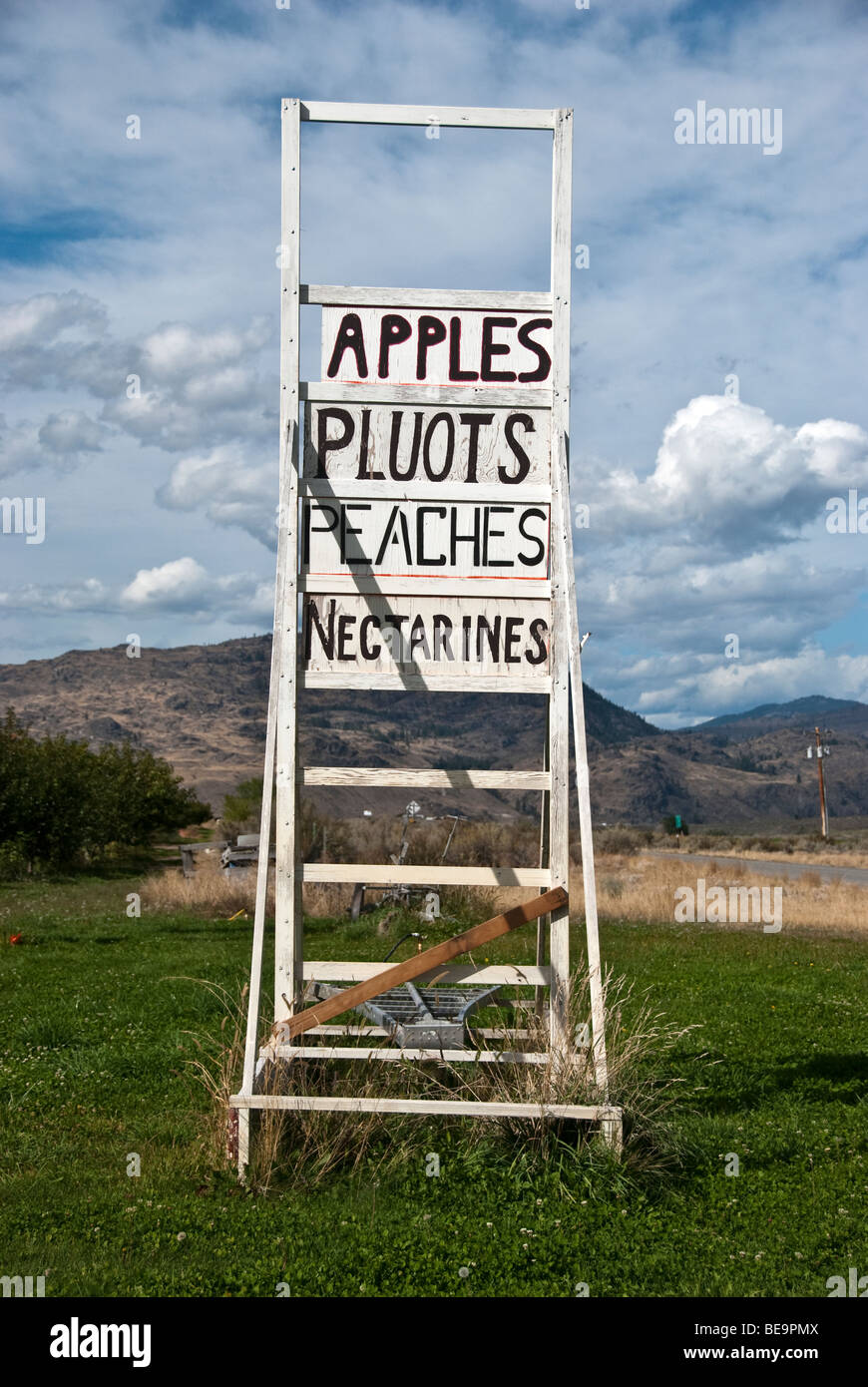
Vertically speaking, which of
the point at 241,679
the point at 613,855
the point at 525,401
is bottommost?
the point at 613,855

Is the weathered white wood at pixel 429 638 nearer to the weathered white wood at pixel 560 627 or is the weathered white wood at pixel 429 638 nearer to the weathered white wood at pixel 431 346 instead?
the weathered white wood at pixel 560 627

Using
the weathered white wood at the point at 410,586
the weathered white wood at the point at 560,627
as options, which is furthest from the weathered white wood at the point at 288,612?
the weathered white wood at the point at 560,627

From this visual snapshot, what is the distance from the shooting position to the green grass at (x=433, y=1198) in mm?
4246

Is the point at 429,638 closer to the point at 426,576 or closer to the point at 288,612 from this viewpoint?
the point at 426,576

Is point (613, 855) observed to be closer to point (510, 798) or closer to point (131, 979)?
point (131, 979)

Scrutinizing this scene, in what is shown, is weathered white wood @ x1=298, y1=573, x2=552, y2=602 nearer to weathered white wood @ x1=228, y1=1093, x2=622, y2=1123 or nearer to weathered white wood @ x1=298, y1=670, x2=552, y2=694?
weathered white wood @ x1=298, y1=670, x2=552, y2=694

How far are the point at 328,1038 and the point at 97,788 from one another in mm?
31523

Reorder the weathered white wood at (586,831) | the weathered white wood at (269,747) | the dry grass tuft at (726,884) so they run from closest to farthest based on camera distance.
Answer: the weathered white wood at (269,747)
the weathered white wood at (586,831)
the dry grass tuft at (726,884)

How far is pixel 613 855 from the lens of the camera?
151 feet

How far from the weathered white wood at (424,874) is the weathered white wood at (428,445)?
225 centimetres

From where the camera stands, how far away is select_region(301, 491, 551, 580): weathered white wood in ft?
21.7

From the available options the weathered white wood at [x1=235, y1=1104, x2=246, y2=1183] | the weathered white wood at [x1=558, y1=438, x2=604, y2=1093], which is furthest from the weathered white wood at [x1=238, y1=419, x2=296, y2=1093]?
the weathered white wood at [x1=558, y1=438, x2=604, y2=1093]

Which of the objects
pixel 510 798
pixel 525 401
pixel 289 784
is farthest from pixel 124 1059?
pixel 510 798

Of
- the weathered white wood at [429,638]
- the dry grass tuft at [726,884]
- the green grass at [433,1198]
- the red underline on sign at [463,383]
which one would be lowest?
the dry grass tuft at [726,884]
